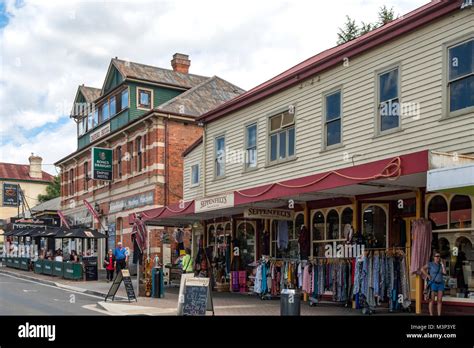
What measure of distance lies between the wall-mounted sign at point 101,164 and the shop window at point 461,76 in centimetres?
2657

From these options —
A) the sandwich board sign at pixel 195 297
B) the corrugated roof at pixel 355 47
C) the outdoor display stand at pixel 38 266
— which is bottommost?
the outdoor display stand at pixel 38 266

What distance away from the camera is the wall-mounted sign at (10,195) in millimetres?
54156

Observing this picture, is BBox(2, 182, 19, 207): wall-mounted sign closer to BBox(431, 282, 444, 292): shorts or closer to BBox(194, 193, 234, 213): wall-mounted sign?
BBox(194, 193, 234, 213): wall-mounted sign

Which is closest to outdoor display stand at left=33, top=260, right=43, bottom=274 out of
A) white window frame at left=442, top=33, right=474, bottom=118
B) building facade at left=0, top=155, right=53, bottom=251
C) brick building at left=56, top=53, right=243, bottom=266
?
brick building at left=56, top=53, right=243, bottom=266

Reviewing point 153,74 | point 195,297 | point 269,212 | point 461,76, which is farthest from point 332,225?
point 153,74

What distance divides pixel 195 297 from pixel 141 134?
21.9 metres

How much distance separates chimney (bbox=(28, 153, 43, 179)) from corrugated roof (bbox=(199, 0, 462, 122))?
6109 centimetres

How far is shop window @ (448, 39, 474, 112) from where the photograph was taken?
1407cm

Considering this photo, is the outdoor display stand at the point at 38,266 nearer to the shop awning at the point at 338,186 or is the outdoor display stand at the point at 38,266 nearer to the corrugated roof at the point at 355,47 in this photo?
the shop awning at the point at 338,186

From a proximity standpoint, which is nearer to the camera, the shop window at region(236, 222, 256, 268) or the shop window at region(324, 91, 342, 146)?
the shop window at region(324, 91, 342, 146)

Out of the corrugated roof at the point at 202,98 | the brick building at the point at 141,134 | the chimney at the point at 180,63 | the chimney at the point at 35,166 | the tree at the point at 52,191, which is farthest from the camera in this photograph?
the chimney at the point at 35,166

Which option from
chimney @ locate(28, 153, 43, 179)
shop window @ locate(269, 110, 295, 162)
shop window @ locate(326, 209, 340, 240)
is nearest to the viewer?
shop window @ locate(326, 209, 340, 240)

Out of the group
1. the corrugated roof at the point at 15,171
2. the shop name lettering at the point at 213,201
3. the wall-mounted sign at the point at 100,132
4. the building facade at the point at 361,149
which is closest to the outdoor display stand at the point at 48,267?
the wall-mounted sign at the point at 100,132
